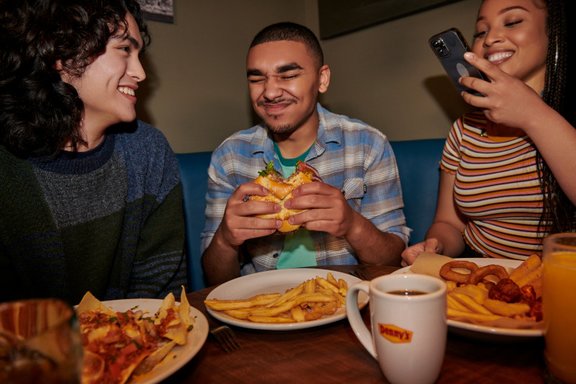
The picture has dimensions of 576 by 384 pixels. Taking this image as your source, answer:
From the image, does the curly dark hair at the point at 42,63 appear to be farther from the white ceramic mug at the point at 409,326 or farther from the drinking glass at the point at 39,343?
the white ceramic mug at the point at 409,326

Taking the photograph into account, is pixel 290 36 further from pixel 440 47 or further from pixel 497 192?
pixel 497 192

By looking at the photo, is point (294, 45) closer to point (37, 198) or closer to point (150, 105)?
point (150, 105)

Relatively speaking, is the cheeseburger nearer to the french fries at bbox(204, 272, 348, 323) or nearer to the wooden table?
the french fries at bbox(204, 272, 348, 323)

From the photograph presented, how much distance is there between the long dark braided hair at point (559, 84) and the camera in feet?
5.48

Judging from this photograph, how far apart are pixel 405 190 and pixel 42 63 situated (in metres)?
1.83

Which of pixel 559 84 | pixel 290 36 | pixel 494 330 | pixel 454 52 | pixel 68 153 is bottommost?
pixel 494 330

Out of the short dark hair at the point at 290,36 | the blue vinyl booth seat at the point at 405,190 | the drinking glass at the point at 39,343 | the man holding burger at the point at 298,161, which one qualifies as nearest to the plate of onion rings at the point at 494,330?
the drinking glass at the point at 39,343

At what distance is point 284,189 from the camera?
1.66 meters

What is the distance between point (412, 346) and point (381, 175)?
1.56 meters

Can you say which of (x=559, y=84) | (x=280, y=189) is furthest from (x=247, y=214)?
(x=559, y=84)

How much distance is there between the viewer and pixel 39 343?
50 centimetres

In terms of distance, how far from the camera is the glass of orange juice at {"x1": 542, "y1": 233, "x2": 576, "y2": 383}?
74 centimetres

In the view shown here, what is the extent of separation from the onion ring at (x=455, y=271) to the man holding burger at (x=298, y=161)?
0.71m

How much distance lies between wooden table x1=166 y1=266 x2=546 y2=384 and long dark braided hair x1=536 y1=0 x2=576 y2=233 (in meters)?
0.98
